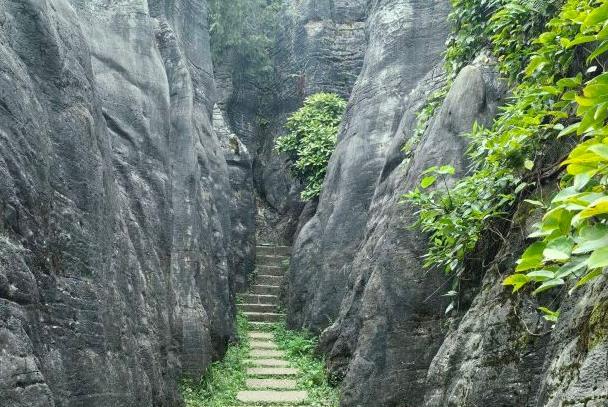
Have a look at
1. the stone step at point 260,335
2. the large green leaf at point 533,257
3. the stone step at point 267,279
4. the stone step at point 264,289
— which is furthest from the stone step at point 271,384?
the large green leaf at point 533,257

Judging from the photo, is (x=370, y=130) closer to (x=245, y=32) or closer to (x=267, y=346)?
(x=267, y=346)

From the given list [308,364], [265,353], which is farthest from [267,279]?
[308,364]

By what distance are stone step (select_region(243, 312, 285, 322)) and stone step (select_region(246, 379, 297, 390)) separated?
136 inches

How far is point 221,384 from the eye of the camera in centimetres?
891

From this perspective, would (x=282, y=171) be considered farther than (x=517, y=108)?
Yes

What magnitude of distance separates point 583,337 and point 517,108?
8.11 ft

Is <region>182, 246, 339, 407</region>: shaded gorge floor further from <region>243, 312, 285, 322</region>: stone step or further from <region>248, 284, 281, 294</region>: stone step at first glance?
<region>248, 284, 281, 294</region>: stone step

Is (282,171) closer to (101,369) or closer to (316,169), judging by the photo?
(316,169)

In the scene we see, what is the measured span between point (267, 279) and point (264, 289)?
0.57 metres

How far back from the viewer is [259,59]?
59.3 ft

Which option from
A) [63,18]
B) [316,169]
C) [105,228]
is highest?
[63,18]

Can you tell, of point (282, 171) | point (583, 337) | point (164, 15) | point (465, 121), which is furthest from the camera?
point (282, 171)

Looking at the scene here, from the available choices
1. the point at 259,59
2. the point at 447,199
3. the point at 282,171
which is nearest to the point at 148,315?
the point at 447,199

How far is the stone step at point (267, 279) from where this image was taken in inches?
579
